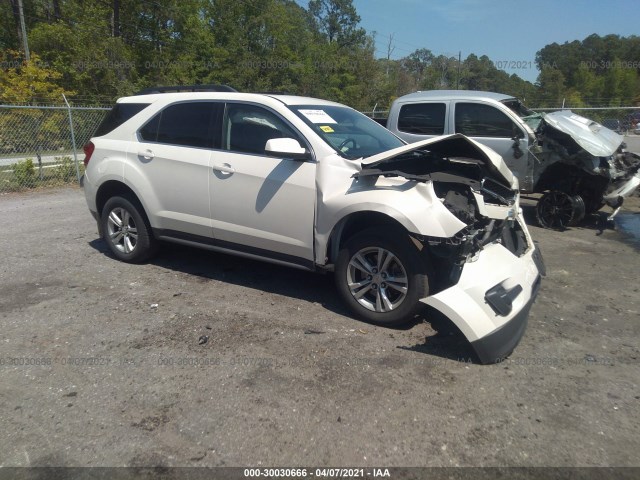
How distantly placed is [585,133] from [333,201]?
518 centimetres

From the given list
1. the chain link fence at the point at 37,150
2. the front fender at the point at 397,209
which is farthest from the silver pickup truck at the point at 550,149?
the chain link fence at the point at 37,150

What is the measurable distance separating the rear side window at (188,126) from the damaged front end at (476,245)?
1703 millimetres

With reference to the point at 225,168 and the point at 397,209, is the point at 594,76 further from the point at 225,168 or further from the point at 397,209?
the point at 397,209

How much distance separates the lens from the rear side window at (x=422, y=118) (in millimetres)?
8789

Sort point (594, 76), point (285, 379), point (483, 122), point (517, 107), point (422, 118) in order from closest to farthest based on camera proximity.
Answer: point (285, 379) < point (483, 122) < point (517, 107) < point (422, 118) < point (594, 76)

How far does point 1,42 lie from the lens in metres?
31.8

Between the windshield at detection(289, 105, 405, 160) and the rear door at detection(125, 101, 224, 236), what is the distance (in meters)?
0.95

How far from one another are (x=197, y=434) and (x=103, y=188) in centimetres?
377

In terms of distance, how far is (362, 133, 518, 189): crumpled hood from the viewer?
397 centimetres

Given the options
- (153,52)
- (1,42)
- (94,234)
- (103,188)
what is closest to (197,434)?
(103,188)

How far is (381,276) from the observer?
407cm

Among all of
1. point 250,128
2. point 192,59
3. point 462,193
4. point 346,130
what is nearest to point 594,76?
point 192,59

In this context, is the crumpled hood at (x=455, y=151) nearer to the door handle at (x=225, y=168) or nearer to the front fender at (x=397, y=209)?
the front fender at (x=397, y=209)

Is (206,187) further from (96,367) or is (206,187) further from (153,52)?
(153,52)
